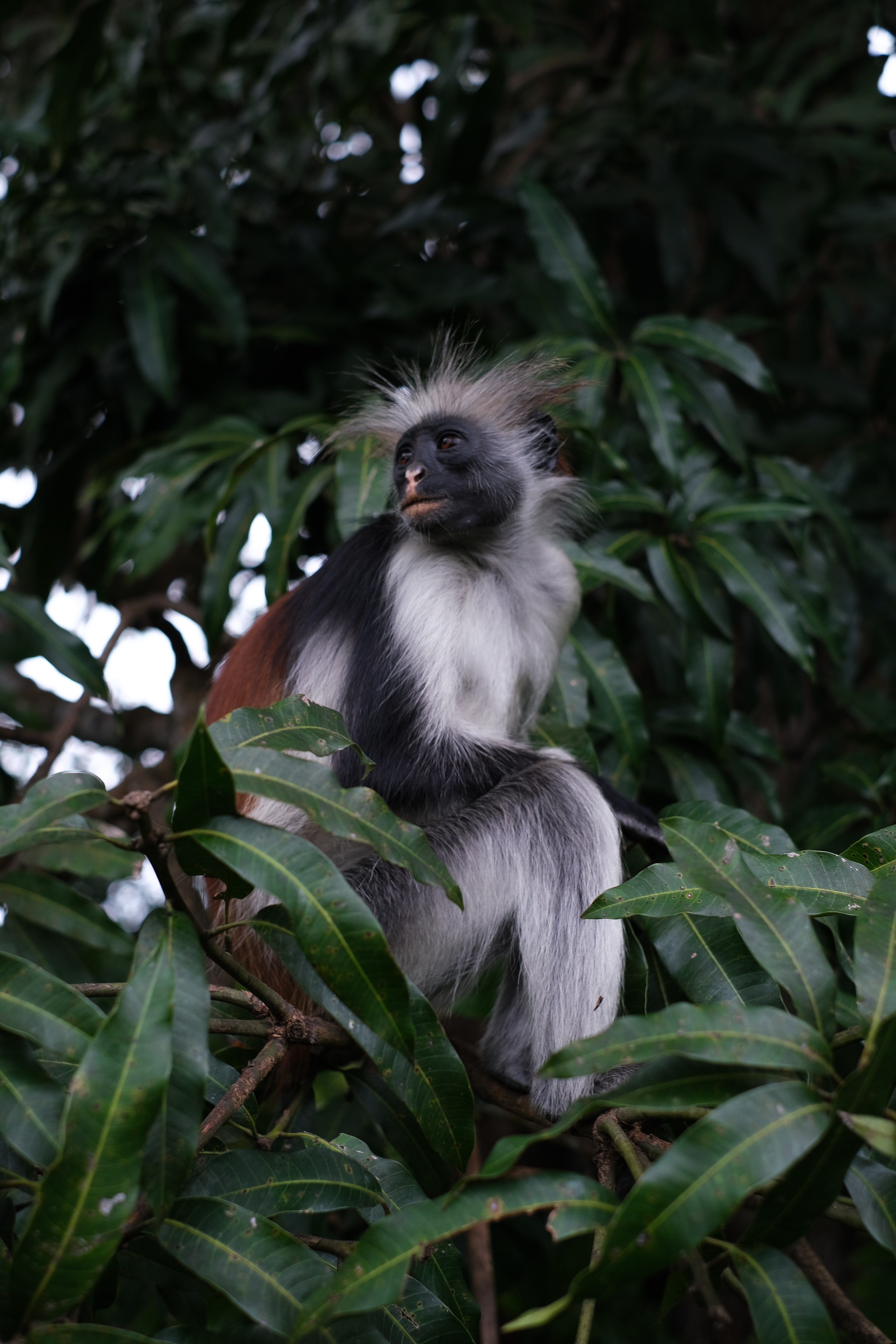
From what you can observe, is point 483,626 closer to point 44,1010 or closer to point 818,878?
point 818,878

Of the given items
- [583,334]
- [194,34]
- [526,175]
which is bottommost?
[583,334]

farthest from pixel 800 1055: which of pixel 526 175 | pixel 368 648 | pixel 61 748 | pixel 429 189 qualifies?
pixel 429 189

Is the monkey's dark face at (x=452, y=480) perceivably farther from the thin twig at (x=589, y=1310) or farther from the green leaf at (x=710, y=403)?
the thin twig at (x=589, y=1310)

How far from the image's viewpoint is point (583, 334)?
4164 millimetres

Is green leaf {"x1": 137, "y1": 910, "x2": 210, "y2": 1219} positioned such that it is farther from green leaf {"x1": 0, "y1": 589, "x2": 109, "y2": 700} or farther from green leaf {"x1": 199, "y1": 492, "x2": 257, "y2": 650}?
green leaf {"x1": 199, "y1": 492, "x2": 257, "y2": 650}

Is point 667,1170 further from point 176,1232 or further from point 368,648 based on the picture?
point 368,648

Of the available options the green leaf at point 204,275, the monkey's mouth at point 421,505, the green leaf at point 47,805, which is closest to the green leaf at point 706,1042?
the green leaf at point 47,805

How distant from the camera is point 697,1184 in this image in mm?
1270

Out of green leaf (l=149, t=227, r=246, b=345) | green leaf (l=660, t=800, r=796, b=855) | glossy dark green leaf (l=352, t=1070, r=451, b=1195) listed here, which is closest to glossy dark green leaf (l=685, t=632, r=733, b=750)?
green leaf (l=660, t=800, r=796, b=855)

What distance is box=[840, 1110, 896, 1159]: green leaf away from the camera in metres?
1.27

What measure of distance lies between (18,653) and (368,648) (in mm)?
1283

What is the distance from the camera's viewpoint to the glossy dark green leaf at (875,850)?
193 cm

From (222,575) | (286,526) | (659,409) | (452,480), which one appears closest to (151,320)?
(222,575)

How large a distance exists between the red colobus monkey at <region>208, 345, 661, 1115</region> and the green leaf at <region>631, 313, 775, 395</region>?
2.23ft
